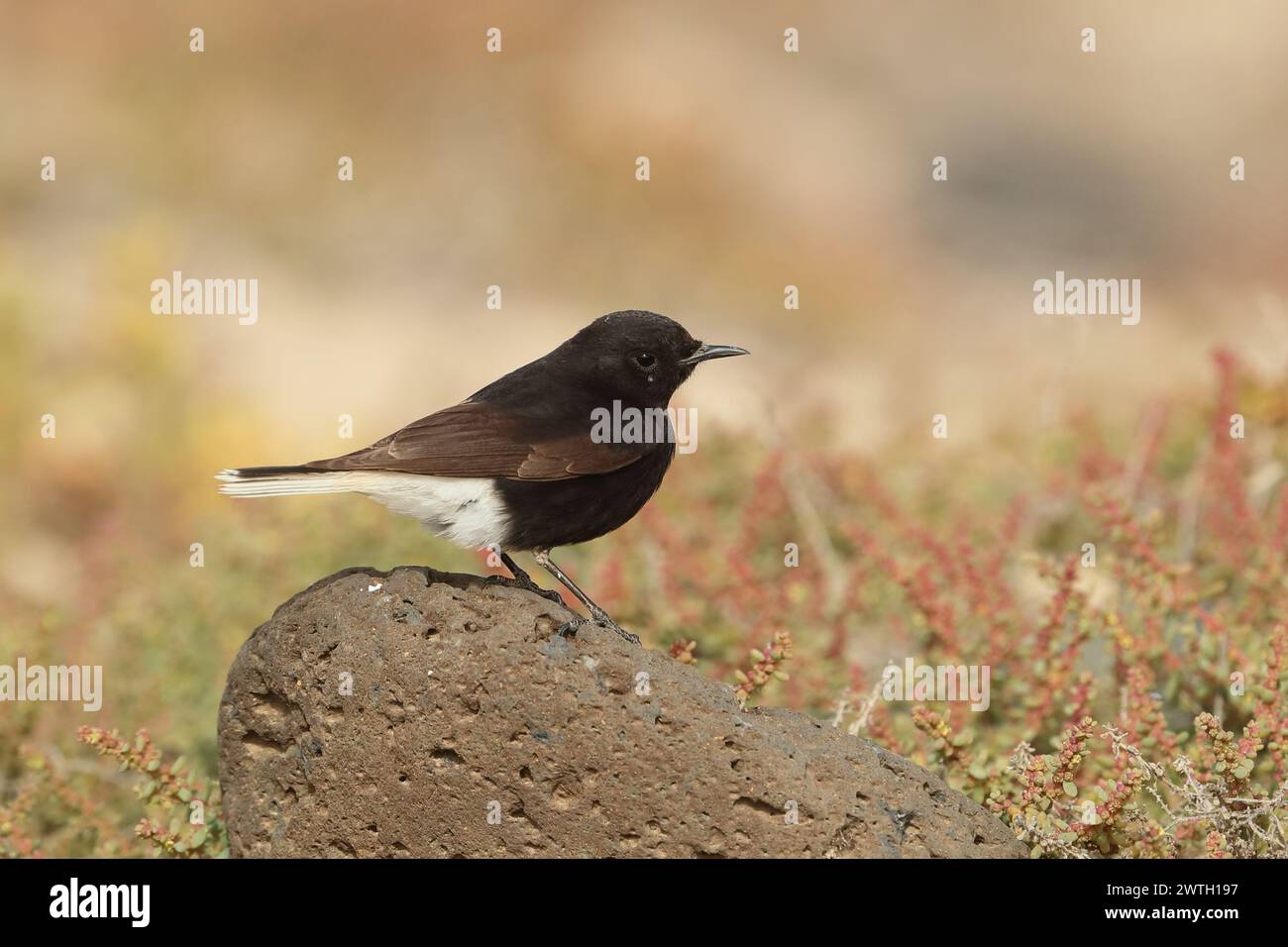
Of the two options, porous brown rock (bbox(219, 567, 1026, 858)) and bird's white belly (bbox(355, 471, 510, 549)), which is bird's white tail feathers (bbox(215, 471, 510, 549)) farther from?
porous brown rock (bbox(219, 567, 1026, 858))

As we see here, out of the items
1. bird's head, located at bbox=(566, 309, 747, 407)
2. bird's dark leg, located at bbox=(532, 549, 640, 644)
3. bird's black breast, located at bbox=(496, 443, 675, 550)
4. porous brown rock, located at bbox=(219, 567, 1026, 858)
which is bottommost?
porous brown rock, located at bbox=(219, 567, 1026, 858)

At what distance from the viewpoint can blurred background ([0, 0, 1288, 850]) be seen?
12.1m

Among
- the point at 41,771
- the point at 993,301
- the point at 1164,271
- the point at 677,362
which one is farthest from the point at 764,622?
the point at 1164,271

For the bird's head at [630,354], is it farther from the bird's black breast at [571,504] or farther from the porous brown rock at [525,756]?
the porous brown rock at [525,756]

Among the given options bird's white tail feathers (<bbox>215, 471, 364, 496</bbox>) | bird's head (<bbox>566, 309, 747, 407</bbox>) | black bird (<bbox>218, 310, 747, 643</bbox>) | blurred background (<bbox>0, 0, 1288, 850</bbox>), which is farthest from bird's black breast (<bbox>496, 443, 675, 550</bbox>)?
blurred background (<bbox>0, 0, 1288, 850</bbox>)

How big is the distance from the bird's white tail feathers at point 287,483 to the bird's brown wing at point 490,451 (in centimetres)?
4

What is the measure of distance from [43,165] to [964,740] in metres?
15.4

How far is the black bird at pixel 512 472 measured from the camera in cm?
484

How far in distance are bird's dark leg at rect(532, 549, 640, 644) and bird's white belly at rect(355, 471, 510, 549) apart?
0.74ft

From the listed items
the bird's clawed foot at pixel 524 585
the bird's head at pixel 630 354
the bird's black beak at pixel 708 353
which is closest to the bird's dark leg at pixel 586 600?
the bird's clawed foot at pixel 524 585

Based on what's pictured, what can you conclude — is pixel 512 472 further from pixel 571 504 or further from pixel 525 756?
pixel 525 756

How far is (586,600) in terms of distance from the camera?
15.6ft

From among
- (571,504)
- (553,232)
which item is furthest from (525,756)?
(553,232)

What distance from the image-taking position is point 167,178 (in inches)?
687
